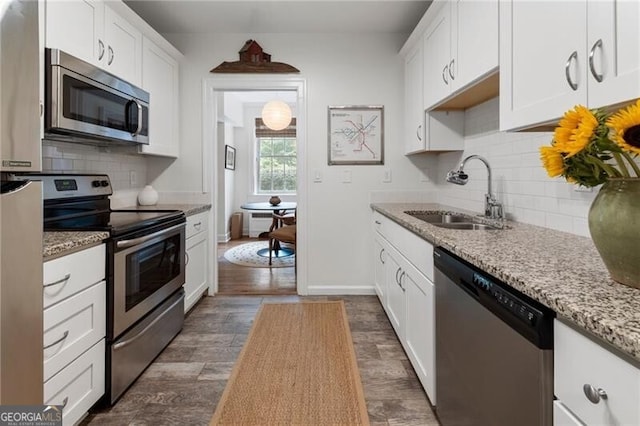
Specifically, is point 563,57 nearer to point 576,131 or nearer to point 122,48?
point 576,131

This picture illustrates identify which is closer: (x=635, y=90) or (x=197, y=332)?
(x=635, y=90)

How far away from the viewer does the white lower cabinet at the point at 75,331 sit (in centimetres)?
139

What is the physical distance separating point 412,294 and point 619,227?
4.35ft

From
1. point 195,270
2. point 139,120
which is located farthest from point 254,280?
point 139,120

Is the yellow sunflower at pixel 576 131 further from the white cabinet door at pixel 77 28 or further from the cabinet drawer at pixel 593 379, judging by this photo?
the white cabinet door at pixel 77 28

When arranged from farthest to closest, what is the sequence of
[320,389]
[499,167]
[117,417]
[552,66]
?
[499,167] < [320,389] < [117,417] < [552,66]

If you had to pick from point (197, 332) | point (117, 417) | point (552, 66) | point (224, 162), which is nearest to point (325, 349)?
point (197, 332)

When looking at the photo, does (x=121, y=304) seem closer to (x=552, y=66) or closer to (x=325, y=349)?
(x=325, y=349)

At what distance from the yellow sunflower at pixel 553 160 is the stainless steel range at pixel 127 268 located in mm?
1781

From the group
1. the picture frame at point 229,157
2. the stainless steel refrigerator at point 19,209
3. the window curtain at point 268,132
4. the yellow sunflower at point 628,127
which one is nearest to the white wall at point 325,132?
the stainless steel refrigerator at point 19,209

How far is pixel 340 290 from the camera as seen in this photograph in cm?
360

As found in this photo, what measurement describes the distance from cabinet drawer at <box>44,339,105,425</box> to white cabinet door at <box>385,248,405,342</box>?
1.63m

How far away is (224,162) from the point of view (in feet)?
21.4

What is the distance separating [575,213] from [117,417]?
228 cm
